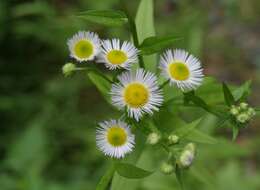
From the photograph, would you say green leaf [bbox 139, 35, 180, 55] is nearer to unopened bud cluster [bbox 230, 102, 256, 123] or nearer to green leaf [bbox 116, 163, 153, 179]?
unopened bud cluster [bbox 230, 102, 256, 123]

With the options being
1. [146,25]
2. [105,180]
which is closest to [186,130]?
[105,180]

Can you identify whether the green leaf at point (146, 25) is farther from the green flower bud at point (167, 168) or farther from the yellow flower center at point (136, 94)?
the green flower bud at point (167, 168)

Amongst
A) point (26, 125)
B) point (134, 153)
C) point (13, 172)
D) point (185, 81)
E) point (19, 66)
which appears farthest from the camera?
point (19, 66)

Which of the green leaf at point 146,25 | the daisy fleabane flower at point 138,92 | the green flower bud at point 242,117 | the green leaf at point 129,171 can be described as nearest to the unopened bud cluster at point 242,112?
the green flower bud at point 242,117

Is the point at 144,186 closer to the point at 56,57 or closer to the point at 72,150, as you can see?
the point at 72,150

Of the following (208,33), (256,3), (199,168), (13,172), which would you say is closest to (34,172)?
(13,172)
